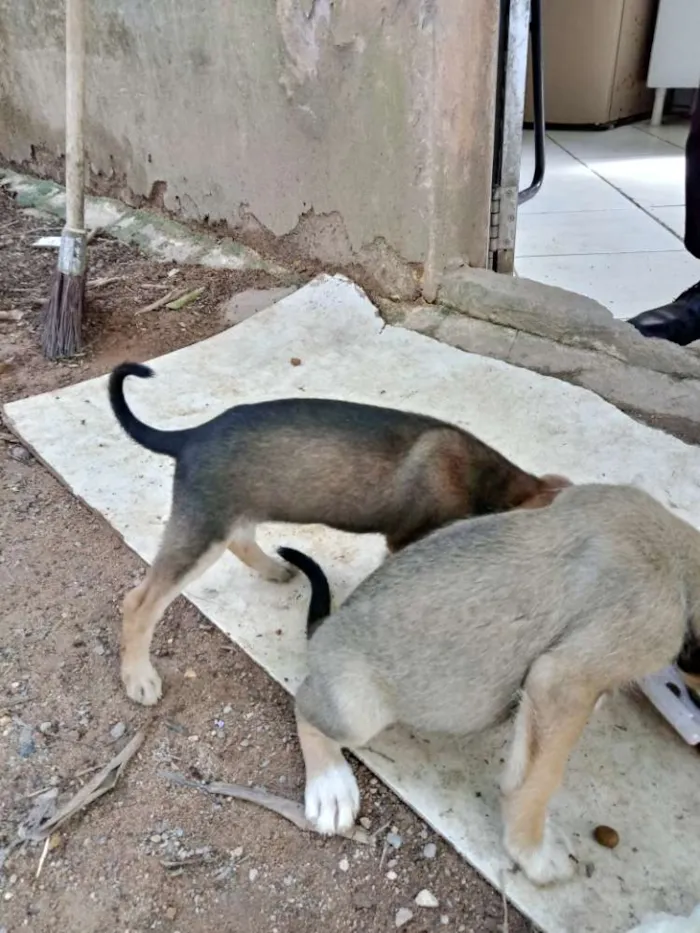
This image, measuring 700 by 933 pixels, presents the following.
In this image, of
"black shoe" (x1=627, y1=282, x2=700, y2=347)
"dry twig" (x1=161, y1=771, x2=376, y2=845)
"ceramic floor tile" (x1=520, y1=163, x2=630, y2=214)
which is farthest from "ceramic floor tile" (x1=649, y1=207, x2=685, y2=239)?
"dry twig" (x1=161, y1=771, x2=376, y2=845)

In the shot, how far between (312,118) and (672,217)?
10.3ft

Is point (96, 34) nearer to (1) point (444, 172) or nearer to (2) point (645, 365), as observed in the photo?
(1) point (444, 172)

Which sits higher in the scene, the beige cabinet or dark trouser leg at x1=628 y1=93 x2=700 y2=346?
the beige cabinet

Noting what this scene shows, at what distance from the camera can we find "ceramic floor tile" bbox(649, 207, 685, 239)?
19.8 feet

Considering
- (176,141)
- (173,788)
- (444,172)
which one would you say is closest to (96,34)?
(176,141)

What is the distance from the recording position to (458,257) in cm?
440

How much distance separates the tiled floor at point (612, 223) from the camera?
529 cm

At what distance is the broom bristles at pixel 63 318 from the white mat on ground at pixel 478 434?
1.53 feet

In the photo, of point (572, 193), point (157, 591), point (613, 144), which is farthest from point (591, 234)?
point (157, 591)

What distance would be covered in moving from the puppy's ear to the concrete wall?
6.95 feet

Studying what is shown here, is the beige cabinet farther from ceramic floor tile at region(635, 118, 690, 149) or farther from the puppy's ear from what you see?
the puppy's ear

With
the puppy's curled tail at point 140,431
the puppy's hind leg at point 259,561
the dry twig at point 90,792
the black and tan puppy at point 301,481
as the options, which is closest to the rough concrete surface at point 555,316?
the black and tan puppy at point 301,481

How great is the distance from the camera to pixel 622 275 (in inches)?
212

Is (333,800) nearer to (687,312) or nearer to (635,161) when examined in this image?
(687,312)
